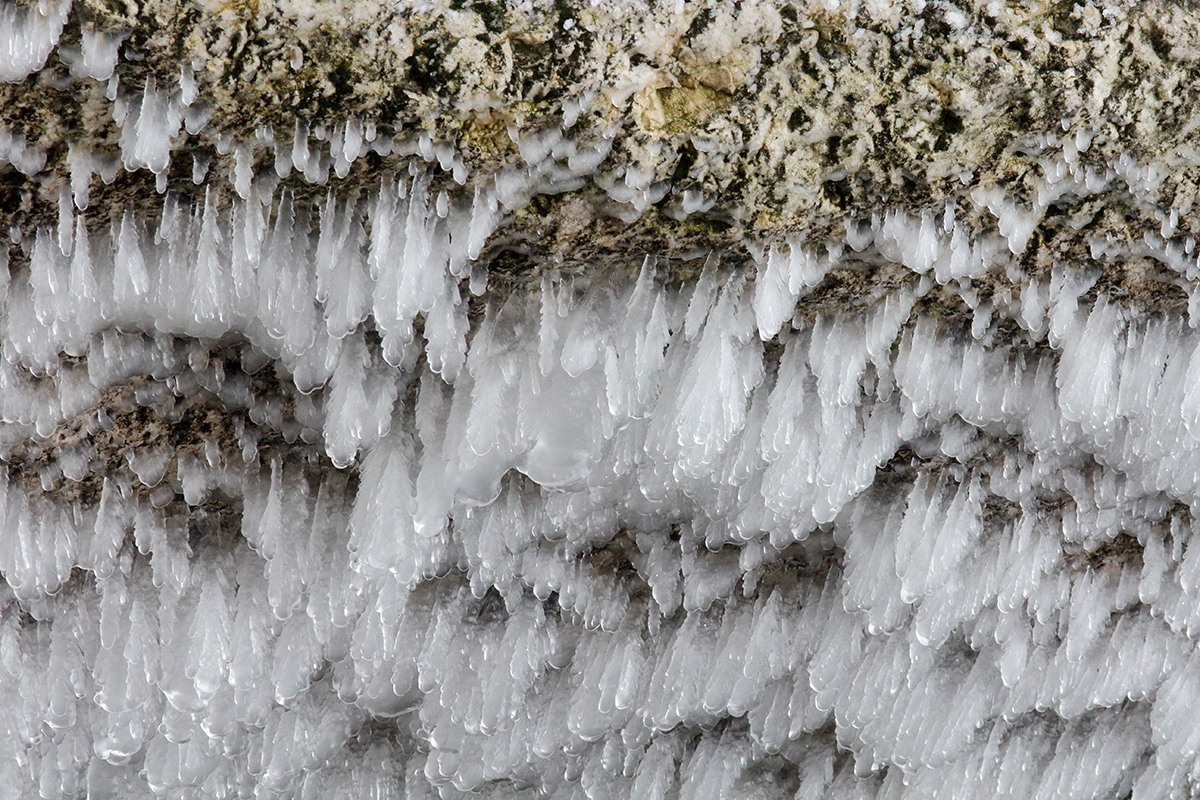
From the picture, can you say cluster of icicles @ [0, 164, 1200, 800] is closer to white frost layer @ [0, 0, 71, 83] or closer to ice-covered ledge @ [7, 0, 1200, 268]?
ice-covered ledge @ [7, 0, 1200, 268]

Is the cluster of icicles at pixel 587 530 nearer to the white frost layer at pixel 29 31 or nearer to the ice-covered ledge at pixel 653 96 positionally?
the ice-covered ledge at pixel 653 96

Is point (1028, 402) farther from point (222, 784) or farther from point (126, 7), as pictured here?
point (222, 784)

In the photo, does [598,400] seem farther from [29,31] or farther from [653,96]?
[29,31]

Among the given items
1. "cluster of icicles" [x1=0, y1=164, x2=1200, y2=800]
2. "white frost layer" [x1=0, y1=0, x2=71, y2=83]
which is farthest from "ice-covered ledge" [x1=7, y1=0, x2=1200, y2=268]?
"cluster of icicles" [x1=0, y1=164, x2=1200, y2=800]

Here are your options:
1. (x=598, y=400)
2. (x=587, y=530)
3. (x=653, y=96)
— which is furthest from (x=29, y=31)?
(x=587, y=530)

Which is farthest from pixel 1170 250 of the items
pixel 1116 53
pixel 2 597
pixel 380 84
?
pixel 2 597

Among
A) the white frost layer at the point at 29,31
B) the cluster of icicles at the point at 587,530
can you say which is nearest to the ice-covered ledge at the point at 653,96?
the white frost layer at the point at 29,31

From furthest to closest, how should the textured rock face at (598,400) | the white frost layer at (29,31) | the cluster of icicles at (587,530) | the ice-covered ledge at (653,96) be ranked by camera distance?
the cluster of icicles at (587,530)
the textured rock face at (598,400)
the ice-covered ledge at (653,96)
the white frost layer at (29,31)
